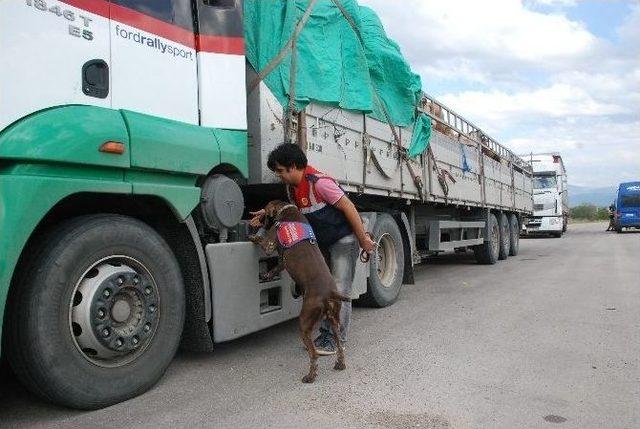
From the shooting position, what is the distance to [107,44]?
3.26m

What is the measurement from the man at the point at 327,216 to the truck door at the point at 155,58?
2.47 feet

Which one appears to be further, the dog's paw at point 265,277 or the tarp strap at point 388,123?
the tarp strap at point 388,123

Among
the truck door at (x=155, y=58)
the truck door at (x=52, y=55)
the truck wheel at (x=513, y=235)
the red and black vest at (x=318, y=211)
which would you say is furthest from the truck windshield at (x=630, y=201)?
the truck door at (x=52, y=55)

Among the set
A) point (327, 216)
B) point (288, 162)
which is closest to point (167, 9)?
point (288, 162)

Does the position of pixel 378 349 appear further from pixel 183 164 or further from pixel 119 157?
pixel 119 157

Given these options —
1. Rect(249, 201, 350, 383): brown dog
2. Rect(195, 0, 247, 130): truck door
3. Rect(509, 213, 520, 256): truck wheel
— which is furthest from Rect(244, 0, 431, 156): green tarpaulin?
Rect(509, 213, 520, 256): truck wheel

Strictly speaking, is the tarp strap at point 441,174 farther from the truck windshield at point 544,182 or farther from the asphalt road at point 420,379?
the truck windshield at point 544,182

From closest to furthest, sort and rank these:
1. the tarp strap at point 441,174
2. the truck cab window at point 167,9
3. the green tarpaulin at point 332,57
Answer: the truck cab window at point 167,9
the green tarpaulin at point 332,57
the tarp strap at point 441,174

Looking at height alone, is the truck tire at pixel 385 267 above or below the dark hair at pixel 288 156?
below

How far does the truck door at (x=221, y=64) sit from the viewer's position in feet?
12.8

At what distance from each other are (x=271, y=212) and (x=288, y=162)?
398 millimetres

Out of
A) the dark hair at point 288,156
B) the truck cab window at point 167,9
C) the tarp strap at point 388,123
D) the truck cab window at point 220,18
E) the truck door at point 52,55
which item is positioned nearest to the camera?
the truck door at point 52,55

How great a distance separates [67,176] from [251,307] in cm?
170

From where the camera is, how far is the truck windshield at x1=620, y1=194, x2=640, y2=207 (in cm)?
2898
